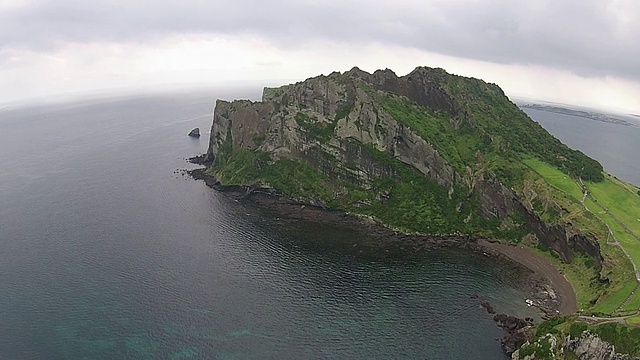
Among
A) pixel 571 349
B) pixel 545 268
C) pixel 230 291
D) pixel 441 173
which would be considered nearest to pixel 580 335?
pixel 571 349

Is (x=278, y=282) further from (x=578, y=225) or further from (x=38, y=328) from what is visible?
Answer: (x=578, y=225)

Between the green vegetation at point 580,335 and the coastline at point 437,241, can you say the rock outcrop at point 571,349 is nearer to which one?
the green vegetation at point 580,335

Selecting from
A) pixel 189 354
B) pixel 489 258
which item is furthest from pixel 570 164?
pixel 189 354

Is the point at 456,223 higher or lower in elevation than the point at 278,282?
higher

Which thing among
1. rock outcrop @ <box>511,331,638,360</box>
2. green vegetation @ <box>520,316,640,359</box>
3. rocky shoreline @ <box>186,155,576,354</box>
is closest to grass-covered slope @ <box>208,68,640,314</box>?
rocky shoreline @ <box>186,155,576,354</box>

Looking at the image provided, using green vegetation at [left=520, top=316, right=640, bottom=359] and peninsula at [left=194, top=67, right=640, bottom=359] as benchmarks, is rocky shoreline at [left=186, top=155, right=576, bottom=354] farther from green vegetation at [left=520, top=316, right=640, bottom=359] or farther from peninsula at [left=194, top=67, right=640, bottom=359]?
green vegetation at [left=520, top=316, right=640, bottom=359]

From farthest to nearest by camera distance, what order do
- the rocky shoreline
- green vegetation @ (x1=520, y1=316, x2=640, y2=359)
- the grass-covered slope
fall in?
the grass-covered slope → the rocky shoreline → green vegetation @ (x1=520, y1=316, x2=640, y2=359)

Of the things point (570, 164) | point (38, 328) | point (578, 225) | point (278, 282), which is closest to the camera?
point (38, 328)
